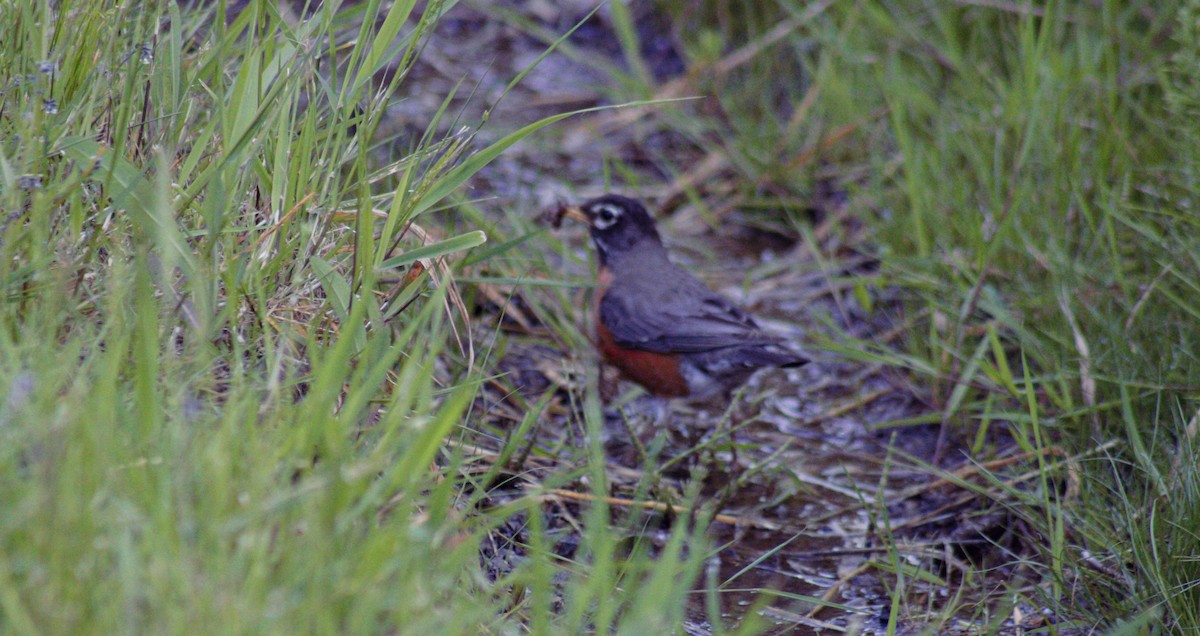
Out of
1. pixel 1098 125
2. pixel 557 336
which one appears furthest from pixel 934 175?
pixel 557 336

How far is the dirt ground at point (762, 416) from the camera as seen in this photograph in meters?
3.43

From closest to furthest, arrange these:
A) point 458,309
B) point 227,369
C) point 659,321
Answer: point 227,369, point 458,309, point 659,321

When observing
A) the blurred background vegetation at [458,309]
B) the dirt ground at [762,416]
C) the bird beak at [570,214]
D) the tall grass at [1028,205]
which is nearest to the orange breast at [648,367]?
the dirt ground at [762,416]

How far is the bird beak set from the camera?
5133 millimetres

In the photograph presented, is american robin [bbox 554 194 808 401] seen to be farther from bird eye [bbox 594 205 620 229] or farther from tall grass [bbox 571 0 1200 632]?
tall grass [bbox 571 0 1200 632]

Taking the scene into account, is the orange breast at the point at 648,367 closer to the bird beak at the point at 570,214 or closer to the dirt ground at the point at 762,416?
the dirt ground at the point at 762,416

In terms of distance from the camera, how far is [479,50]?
7234 millimetres

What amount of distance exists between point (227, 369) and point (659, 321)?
2767mm

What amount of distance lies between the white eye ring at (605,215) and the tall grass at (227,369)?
72.3 inches

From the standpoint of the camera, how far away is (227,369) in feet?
8.32

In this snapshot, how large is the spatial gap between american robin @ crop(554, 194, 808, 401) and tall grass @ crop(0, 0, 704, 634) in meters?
1.48

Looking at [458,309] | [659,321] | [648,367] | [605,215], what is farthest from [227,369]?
[605,215]

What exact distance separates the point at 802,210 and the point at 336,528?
4.51 metres

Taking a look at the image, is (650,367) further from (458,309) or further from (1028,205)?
(458,309)
